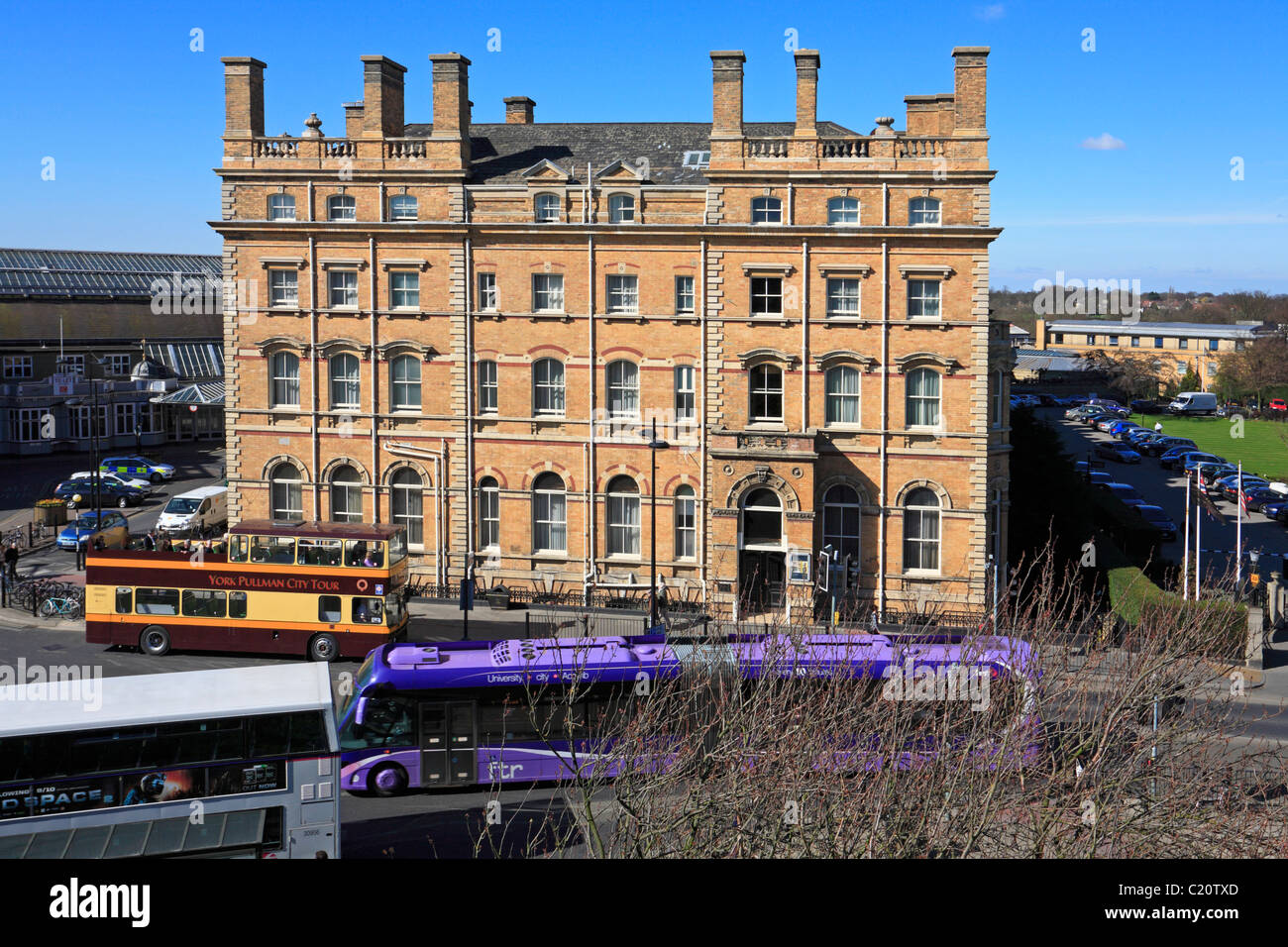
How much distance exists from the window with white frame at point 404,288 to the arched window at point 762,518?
46.2 feet

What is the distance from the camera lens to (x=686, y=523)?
4291 cm

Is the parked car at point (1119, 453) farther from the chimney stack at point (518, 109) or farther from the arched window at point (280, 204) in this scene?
the arched window at point (280, 204)

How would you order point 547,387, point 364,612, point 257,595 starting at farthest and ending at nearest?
point 547,387
point 257,595
point 364,612

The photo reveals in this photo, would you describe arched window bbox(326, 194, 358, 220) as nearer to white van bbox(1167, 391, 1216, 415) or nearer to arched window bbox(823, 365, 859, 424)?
arched window bbox(823, 365, 859, 424)

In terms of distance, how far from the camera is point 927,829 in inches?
586

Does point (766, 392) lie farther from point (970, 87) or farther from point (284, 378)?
point (284, 378)

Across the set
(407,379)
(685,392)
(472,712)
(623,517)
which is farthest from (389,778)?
(407,379)

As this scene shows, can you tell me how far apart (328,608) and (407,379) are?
11.2 meters

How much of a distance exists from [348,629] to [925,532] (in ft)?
63.4

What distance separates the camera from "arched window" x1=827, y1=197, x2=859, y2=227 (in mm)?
41156

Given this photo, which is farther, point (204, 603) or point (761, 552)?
point (761, 552)

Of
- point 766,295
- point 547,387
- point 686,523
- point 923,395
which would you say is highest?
point 766,295
